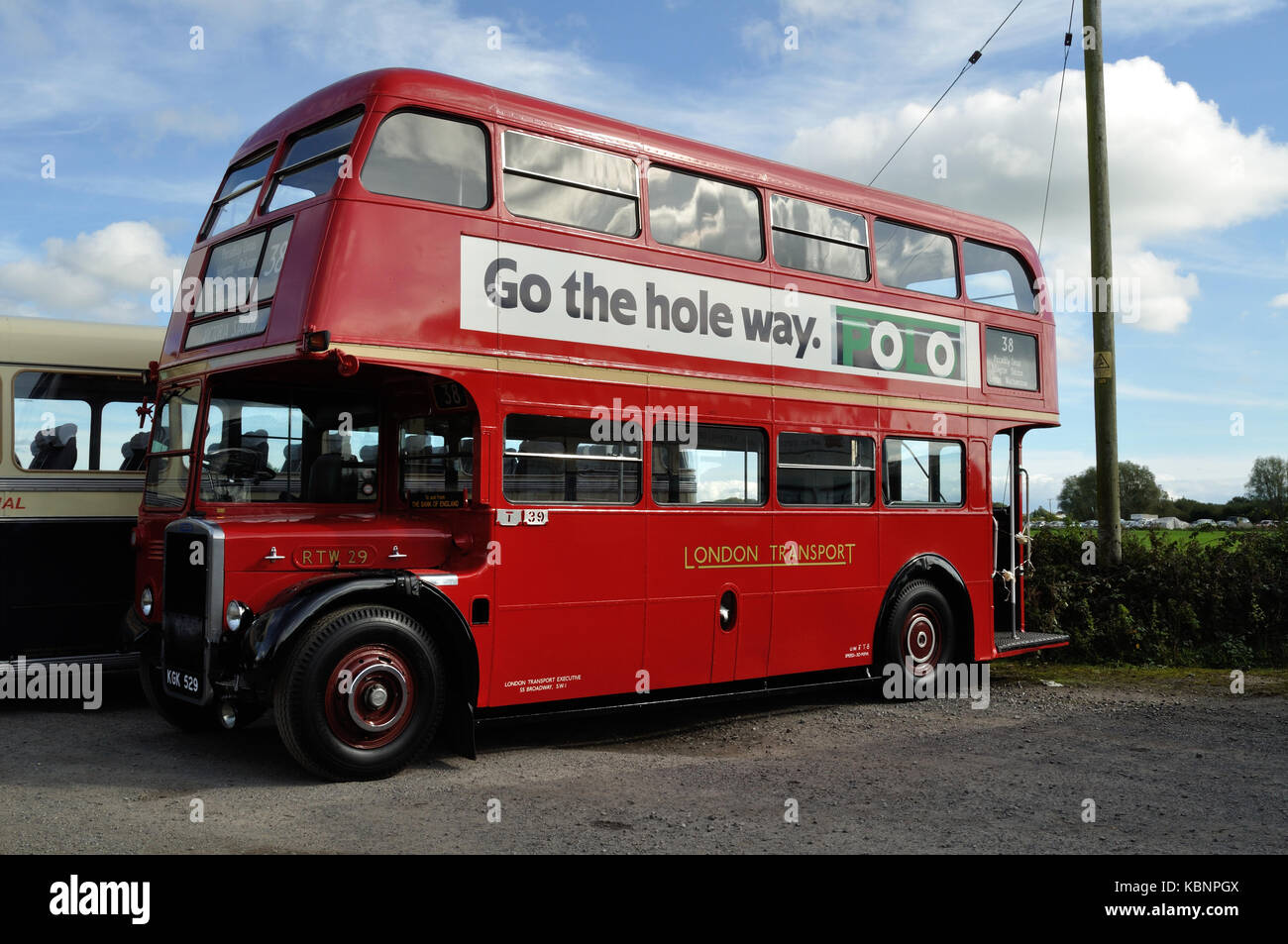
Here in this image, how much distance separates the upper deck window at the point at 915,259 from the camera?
10.1 metres

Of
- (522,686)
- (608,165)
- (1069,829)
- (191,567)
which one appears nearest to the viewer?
(1069,829)

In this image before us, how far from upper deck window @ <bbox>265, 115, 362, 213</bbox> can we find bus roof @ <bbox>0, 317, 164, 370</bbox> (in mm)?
3021

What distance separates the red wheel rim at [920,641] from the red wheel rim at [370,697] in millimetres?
4899

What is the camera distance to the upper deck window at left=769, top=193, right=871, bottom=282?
364 inches

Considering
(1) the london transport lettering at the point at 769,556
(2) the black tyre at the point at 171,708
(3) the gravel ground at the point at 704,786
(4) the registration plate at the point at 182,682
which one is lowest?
(3) the gravel ground at the point at 704,786

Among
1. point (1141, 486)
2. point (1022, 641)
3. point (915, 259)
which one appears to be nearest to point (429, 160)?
point (915, 259)

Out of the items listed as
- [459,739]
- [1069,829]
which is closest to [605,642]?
[459,739]

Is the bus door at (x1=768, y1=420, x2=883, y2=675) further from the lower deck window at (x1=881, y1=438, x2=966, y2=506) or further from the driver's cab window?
the driver's cab window

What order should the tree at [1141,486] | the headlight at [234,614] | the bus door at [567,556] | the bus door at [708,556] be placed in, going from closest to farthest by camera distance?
the headlight at [234,614] → the bus door at [567,556] → the bus door at [708,556] → the tree at [1141,486]

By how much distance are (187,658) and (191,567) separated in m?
0.58

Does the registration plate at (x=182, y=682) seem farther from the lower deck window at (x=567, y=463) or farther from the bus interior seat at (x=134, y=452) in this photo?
the bus interior seat at (x=134, y=452)

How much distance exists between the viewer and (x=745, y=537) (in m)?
8.92

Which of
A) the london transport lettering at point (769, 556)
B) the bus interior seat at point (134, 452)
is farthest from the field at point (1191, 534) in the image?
the bus interior seat at point (134, 452)
